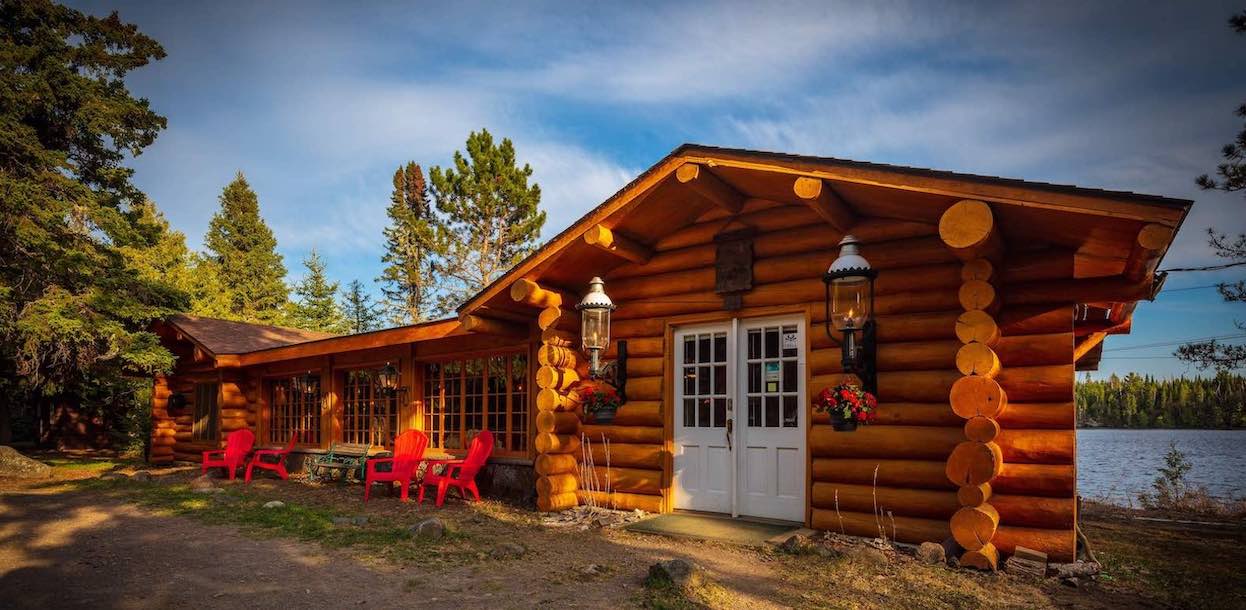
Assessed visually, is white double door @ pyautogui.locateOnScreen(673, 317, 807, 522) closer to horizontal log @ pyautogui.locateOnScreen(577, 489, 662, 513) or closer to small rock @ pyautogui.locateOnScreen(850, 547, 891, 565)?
horizontal log @ pyautogui.locateOnScreen(577, 489, 662, 513)

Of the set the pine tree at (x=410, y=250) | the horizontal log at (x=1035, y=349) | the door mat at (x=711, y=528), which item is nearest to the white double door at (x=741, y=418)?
the door mat at (x=711, y=528)

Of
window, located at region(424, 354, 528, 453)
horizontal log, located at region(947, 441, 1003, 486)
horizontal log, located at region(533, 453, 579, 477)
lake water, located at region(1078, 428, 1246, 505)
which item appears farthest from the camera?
lake water, located at region(1078, 428, 1246, 505)

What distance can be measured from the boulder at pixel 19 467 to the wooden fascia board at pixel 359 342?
340 centimetres

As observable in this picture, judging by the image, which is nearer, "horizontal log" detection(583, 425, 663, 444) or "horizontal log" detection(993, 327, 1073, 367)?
"horizontal log" detection(993, 327, 1073, 367)

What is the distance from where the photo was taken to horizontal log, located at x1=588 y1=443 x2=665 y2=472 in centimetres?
678

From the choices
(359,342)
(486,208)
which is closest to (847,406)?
(359,342)

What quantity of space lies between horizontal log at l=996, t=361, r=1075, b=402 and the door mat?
204 centimetres

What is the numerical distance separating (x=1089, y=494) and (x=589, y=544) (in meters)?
10.5

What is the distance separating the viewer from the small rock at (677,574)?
410 cm

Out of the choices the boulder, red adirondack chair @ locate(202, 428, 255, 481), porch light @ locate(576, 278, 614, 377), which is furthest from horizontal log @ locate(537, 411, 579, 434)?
the boulder

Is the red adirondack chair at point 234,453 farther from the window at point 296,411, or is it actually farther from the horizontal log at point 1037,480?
the horizontal log at point 1037,480

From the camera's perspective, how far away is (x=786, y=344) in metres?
6.18

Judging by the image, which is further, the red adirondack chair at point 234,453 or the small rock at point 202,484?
the red adirondack chair at point 234,453

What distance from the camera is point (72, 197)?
1091 centimetres
